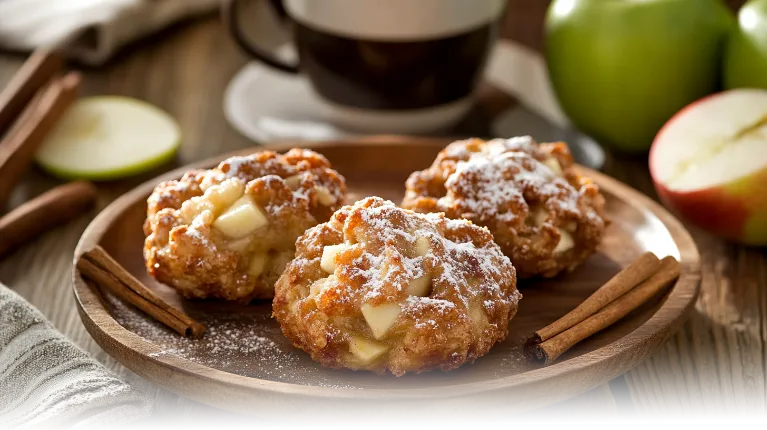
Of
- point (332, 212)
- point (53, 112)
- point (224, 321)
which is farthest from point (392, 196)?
point (53, 112)

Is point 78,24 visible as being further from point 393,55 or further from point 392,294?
point 392,294

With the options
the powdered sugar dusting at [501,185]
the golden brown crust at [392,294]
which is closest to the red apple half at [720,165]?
the powdered sugar dusting at [501,185]

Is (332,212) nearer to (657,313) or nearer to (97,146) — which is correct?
(657,313)

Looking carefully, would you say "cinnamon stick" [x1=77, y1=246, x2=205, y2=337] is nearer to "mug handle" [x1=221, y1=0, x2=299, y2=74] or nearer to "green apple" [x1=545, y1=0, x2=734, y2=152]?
"mug handle" [x1=221, y1=0, x2=299, y2=74]

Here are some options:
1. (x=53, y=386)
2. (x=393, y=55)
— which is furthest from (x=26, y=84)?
(x=53, y=386)

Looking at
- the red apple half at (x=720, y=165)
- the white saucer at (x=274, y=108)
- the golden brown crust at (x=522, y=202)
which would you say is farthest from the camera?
the white saucer at (x=274, y=108)

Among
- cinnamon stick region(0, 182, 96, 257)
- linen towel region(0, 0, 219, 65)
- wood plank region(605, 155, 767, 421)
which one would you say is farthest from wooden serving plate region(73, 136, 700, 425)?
linen towel region(0, 0, 219, 65)

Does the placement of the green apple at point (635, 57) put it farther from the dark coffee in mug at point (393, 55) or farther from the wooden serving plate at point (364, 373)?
the wooden serving plate at point (364, 373)
